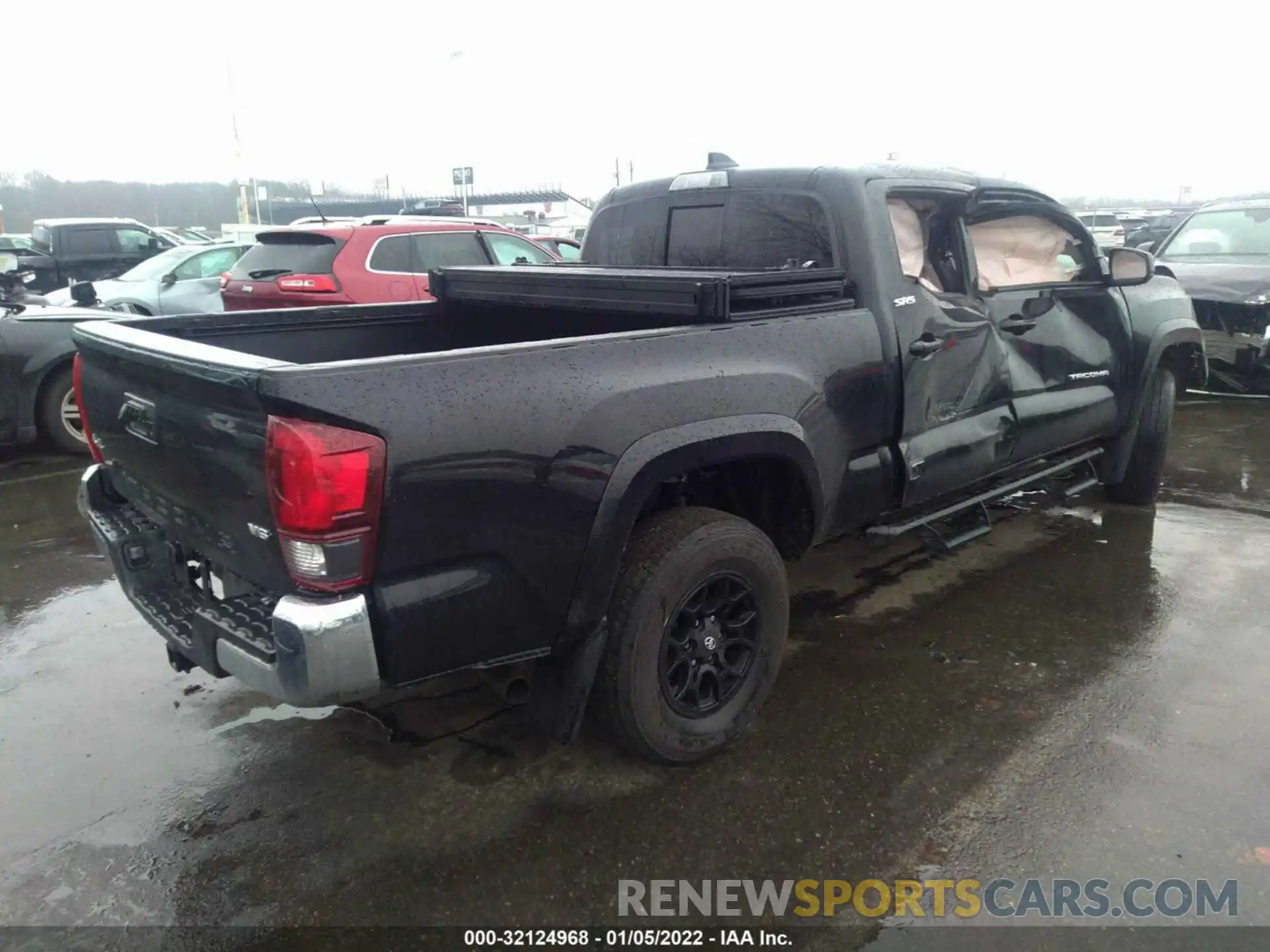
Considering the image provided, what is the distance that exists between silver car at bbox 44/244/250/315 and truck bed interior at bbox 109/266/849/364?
729 cm

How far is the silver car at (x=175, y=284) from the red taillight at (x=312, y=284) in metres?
3.02

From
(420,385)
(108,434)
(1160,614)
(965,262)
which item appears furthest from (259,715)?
(1160,614)

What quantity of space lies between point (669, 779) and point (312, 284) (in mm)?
6101

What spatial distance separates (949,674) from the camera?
12.1 feet

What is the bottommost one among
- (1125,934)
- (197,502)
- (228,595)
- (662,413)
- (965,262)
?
(1125,934)

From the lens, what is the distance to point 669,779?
300cm

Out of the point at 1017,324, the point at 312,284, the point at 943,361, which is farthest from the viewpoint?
the point at 312,284

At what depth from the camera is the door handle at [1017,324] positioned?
4.11 metres

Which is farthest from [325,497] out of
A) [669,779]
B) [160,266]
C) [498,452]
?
[160,266]

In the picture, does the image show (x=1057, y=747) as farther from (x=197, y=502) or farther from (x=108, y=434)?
(x=108, y=434)

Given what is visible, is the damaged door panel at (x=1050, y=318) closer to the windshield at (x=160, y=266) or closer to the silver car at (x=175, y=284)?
the silver car at (x=175, y=284)

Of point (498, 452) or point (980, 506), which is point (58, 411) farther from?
point (980, 506)

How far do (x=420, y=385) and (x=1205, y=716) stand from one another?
3.03 meters

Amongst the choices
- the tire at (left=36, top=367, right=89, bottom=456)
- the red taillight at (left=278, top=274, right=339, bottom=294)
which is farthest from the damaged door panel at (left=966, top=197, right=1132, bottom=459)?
the tire at (left=36, top=367, right=89, bottom=456)
